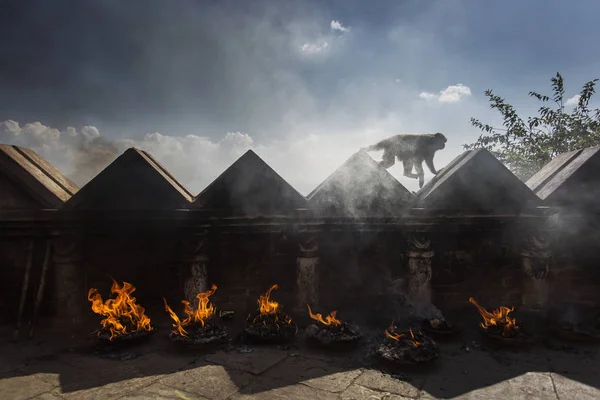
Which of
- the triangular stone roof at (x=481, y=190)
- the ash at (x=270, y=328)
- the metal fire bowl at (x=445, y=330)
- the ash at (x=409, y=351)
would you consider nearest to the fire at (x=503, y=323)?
the metal fire bowl at (x=445, y=330)

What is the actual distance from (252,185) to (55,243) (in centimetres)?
376

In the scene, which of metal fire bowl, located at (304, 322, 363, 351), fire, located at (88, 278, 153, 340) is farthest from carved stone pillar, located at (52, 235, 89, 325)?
metal fire bowl, located at (304, 322, 363, 351)

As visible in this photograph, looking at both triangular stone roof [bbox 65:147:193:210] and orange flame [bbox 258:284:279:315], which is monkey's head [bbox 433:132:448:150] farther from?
triangular stone roof [bbox 65:147:193:210]

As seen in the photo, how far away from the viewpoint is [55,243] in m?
6.50

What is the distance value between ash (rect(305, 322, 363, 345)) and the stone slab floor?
229 mm

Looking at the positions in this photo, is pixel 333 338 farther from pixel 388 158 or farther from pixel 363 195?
pixel 388 158

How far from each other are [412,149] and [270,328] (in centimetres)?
621

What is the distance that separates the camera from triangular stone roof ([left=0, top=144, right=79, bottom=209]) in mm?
6691

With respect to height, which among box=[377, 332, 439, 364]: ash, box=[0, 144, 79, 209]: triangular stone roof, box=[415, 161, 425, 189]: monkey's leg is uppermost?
box=[415, 161, 425, 189]: monkey's leg

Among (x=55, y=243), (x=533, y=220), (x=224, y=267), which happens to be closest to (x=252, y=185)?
(x=224, y=267)

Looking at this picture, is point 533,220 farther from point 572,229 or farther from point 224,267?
point 224,267

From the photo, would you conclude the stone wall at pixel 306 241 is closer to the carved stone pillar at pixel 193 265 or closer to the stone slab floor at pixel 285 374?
the carved stone pillar at pixel 193 265

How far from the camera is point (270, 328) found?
5.98 meters

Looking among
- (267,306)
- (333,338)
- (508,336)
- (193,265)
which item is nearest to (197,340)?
(267,306)
